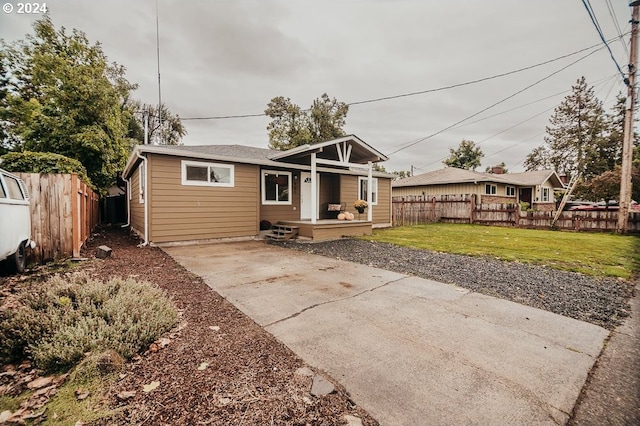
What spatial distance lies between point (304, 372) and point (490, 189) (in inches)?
840

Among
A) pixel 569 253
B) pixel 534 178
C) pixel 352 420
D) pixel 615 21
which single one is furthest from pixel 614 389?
pixel 534 178

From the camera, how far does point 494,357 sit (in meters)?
2.22

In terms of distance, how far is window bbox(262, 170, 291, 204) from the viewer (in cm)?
1045

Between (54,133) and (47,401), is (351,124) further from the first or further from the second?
(47,401)

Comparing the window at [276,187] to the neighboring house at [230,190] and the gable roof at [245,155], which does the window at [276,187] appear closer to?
the neighboring house at [230,190]

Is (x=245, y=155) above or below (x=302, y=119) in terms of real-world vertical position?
below

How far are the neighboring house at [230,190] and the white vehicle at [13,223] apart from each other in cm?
344

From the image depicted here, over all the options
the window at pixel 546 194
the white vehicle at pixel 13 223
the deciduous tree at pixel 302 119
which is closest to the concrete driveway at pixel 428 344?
the white vehicle at pixel 13 223

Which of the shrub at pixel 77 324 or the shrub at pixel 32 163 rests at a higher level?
the shrub at pixel 32 163

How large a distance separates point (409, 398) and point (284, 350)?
1.04 metres

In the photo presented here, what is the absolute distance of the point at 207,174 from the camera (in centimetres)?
876

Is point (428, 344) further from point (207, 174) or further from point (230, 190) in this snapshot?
point (207, 174)

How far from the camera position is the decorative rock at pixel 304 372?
193 centimetres

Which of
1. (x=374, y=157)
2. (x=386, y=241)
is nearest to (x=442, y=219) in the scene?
(x=374, y=157)
